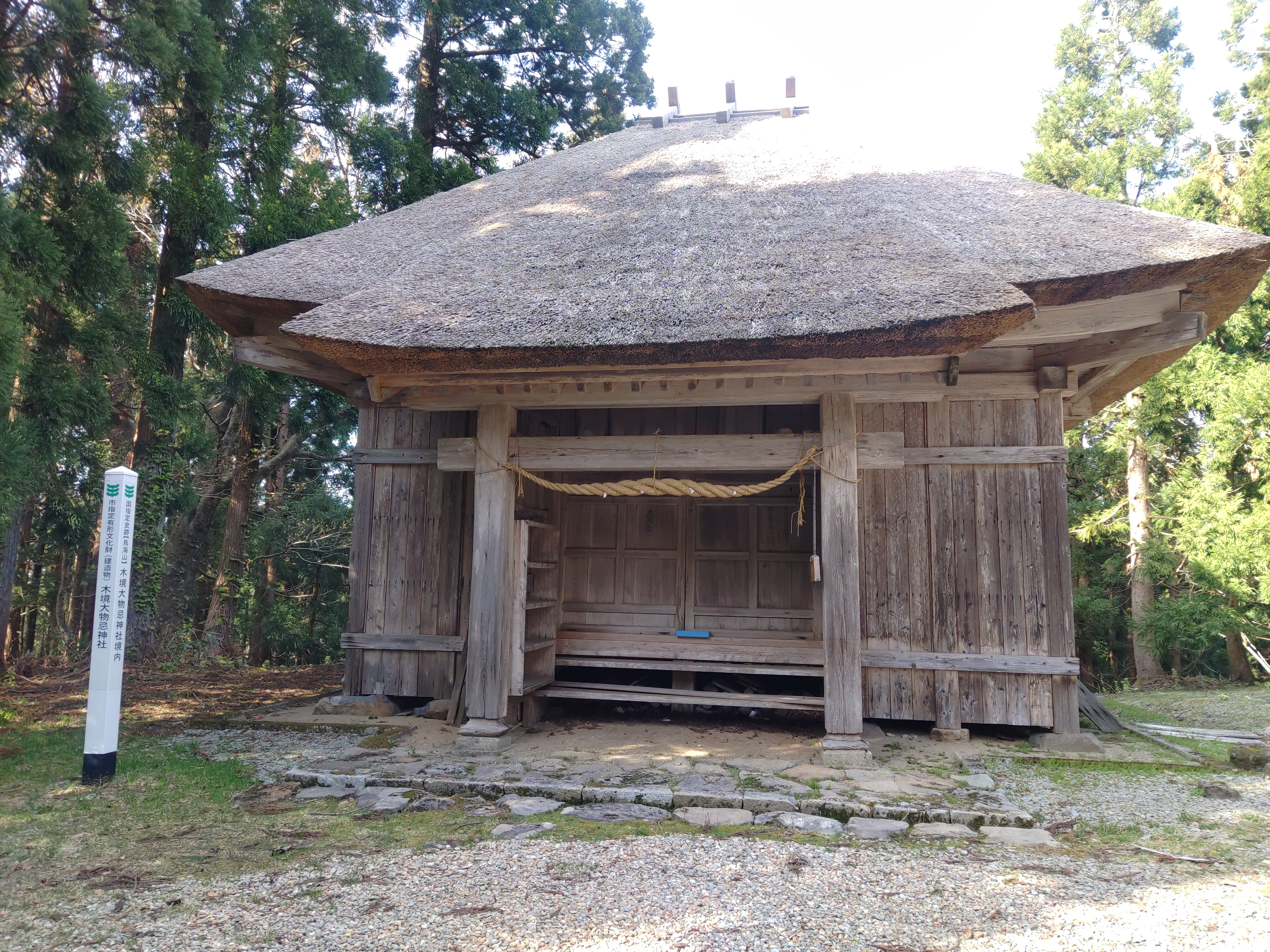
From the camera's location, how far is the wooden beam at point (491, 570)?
19.5ft

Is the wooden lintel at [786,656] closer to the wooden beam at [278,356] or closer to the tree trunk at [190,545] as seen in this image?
the wooden beam at [278,356]

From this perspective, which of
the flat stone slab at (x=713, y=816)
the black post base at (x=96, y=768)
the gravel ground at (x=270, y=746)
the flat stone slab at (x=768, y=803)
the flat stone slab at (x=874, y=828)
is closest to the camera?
the flat stone slab at (x=874, y=828)

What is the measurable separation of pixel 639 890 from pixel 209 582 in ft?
56.1

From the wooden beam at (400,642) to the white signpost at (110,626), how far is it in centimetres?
234

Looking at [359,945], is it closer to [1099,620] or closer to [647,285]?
[647,285]

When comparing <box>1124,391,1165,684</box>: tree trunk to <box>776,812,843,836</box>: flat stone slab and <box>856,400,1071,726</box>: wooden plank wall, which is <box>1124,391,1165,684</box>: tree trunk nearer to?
<box>856,400,1071,726</box>: wooden plank wall

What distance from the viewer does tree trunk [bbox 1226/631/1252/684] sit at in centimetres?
1293

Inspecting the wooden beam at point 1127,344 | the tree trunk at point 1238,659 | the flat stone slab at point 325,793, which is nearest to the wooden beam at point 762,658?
the wooden beam at point 1127,344

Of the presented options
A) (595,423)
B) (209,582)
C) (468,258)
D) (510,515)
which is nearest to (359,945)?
(510,515)

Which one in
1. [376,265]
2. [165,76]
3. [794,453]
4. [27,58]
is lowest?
[794,453]

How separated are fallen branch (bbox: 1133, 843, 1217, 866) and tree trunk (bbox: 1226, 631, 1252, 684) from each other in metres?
11.4

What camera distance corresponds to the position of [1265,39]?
47.8 ft

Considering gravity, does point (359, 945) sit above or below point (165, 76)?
below

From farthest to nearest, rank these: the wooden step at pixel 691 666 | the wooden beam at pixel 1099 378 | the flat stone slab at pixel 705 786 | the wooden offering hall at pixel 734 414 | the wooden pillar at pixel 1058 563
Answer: the wooden beam at pixel 1099 378 → the wooden step at pixel 691 666 → the wooden pillar at pixel 1058 563 → the wooden offering hall at pixel 734 414 → the flat stone slab at pixel 705 786
